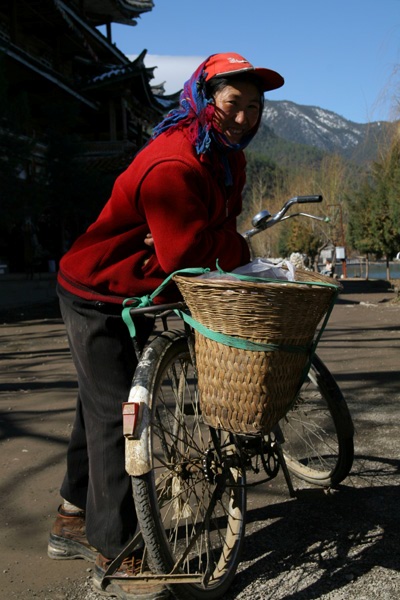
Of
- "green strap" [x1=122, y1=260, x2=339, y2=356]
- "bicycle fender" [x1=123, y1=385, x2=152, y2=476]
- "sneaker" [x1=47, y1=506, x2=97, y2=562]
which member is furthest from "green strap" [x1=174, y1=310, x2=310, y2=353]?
"sneaker" [x1=47, y1=506, x2=97, y2=562]

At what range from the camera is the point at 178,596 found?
1.94m

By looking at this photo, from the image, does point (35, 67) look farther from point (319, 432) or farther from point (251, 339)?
point (251, 339)

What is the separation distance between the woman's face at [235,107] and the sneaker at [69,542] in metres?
1.49

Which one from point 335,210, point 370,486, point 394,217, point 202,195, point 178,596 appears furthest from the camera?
point 335,210

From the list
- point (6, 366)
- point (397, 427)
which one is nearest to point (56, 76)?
point (6, 366)

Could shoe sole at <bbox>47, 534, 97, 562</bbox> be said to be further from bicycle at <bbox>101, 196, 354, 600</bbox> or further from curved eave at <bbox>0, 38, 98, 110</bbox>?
curved eave at <bbox>0, 38, 98, 110</bbox>

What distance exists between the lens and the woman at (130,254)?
6.86 feet

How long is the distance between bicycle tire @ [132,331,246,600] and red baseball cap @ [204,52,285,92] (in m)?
0.85

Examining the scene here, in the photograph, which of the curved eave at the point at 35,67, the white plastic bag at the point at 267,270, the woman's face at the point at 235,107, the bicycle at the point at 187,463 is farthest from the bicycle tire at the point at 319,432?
the curved eave at the point at 35,67

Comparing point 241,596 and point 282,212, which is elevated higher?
point 282,212

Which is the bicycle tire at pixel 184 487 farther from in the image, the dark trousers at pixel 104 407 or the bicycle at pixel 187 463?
the dark trousers at pixel 104 407

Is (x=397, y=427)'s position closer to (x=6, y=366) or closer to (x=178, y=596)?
(x=178, y=596)

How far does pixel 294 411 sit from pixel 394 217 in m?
18.0

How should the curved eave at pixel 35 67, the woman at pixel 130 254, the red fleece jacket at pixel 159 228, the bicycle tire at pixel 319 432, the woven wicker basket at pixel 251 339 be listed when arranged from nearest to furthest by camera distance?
the woven wicker basket at pixel 251 339
the red fleece jacket at pixel 159 228
the woman at pixel 130 254
the bicycle tire at pixel 319 432
the curved eave at pixel 35 67
